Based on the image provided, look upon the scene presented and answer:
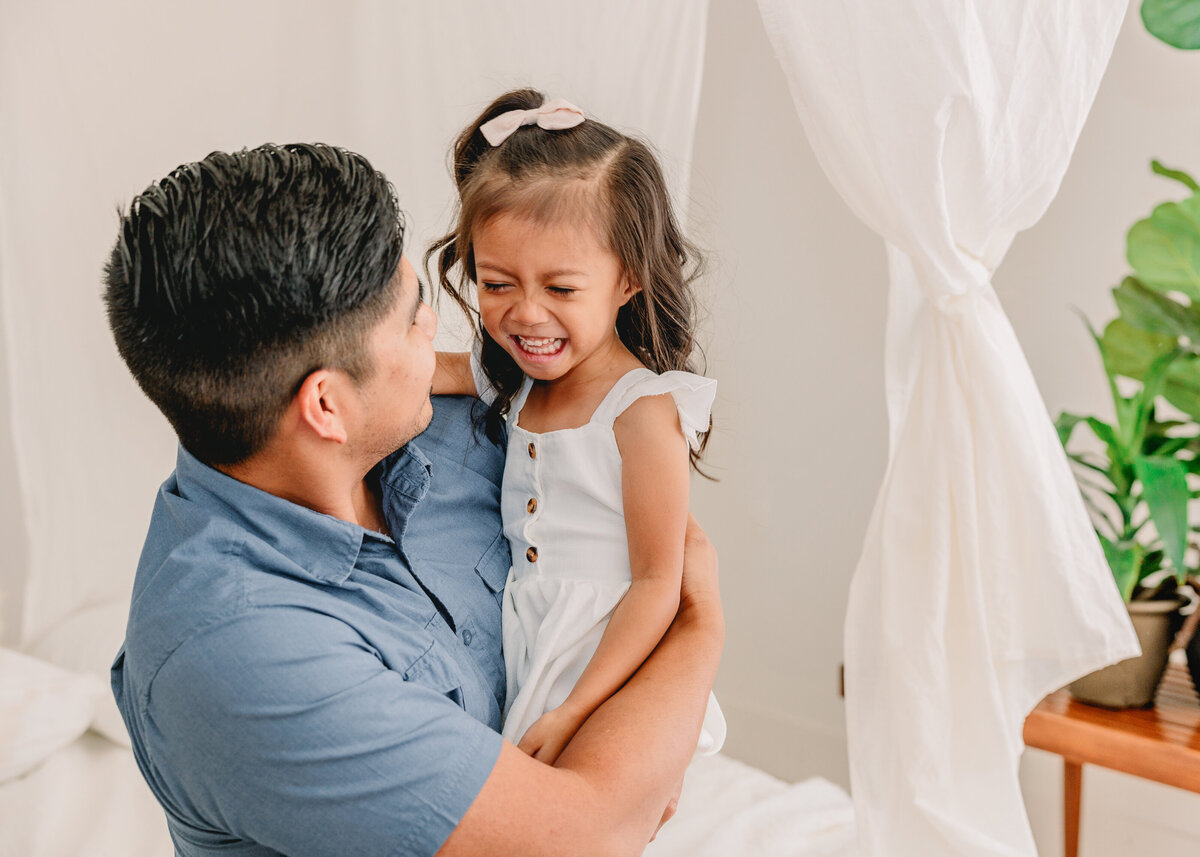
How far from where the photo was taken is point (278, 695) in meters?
0.72

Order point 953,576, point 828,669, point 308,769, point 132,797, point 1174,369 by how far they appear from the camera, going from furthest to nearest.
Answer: point 828,669 < point 1174,369 < point 953,576 < point 132,797 < point 308,769

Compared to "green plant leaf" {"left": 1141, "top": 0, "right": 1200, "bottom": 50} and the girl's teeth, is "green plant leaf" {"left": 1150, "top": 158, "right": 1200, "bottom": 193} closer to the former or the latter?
"green plant leaf" {"left": 1141, "top": 0, "right": 1200, "bottom": 50}

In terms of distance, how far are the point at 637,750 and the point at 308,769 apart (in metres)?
0.29

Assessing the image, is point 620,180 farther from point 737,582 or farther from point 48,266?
point 737,582

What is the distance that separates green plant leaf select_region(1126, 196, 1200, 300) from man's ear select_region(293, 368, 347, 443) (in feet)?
4.69

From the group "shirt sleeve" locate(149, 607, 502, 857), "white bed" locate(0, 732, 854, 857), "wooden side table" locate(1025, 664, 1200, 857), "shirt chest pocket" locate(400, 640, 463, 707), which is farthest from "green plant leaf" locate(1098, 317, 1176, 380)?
"shirt sleeve" locate(149, 607, 502, 857)

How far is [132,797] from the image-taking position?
1318 millimetres

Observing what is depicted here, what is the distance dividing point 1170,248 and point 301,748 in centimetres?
162

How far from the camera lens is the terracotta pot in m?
1.71

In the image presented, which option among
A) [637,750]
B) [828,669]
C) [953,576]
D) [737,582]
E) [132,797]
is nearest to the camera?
[637,750]

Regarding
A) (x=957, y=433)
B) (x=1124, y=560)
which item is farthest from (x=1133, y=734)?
(x=957, y=433)

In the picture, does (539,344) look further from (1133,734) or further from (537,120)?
(1133,734)

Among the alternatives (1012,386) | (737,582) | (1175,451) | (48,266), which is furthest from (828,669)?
(48,266)

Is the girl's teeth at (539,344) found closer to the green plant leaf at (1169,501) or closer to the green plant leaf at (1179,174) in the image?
the green plant leaf at (1169,501)
